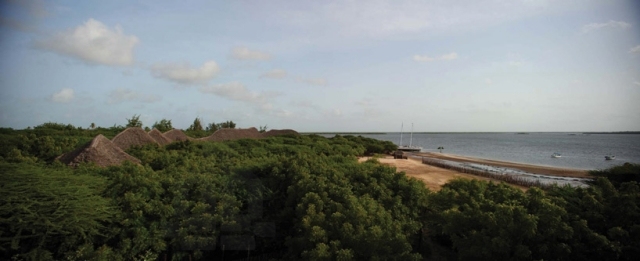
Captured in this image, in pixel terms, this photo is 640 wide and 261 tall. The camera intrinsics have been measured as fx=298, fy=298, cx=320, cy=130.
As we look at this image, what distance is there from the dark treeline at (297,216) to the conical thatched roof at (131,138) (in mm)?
12209

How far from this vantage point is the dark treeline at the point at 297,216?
7043 mm

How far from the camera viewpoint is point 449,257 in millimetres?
10242

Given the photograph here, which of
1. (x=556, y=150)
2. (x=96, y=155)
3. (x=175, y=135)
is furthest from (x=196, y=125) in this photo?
(x=556, y=150)

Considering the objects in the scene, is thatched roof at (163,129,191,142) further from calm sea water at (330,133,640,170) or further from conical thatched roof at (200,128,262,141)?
calm sea water at (330,133,640,170)

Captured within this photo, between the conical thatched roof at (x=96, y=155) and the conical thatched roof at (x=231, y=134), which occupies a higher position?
the conical thatched roof at (x=231, y=134)

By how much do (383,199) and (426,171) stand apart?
20416mm

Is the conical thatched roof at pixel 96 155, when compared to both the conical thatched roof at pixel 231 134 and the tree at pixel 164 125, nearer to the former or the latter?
the conical thatched roof at pixel 231 134

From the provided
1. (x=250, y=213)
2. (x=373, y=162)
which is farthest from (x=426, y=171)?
(x=250, y=213)

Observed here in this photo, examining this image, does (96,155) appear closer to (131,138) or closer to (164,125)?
(131,138)

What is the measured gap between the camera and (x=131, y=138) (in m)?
24.3

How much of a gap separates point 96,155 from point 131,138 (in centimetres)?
921

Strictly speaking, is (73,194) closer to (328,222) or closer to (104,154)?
(328,222)

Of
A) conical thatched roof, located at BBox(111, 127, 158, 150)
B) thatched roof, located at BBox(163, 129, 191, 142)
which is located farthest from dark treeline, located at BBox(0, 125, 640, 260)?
thatched roof, located at BBox(163, 129, 191, 142)

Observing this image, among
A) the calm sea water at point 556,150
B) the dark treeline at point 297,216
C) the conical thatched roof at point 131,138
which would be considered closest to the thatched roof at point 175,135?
the conical thatched roof at point 131,138
